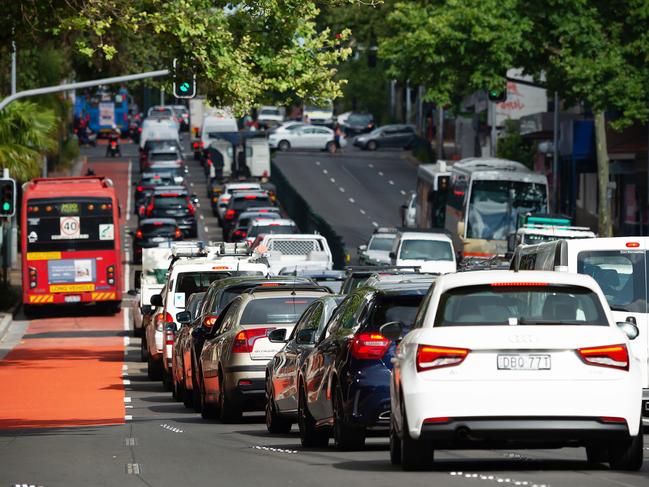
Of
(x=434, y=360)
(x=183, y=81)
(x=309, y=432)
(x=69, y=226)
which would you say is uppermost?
(x=183, y=81)

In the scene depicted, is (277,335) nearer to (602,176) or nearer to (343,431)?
(343,431)

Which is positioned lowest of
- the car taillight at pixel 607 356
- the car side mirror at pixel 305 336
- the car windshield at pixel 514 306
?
the car side mirror at pixel 305 336

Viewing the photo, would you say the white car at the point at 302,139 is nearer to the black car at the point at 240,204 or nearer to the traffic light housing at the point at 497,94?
the black car at the point at 240,204

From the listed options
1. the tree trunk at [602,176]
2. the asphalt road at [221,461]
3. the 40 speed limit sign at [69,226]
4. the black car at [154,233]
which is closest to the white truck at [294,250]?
the 40 speed limit sign at [69,226]

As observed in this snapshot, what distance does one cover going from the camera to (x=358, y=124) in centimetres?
→ 12531

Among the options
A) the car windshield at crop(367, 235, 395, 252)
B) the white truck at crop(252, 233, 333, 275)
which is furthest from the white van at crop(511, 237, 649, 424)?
the car windshield at crop(367, 235, 395, 252)

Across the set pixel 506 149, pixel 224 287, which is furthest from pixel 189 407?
pixel 506 149

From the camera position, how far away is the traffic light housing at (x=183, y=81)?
28152 millimetres

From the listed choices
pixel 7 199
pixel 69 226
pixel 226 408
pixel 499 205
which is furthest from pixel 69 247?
pixel 226 408

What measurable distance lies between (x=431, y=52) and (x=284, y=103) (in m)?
19.0

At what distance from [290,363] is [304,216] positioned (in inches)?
1957

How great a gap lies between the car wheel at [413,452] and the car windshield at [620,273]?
228 inches

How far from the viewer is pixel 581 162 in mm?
63406

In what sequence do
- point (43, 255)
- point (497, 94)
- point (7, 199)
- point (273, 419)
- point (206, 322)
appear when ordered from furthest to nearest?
point (497, 94)
point (43, 255)
point (7, 199)
point (206, 322)
point (273, 419)
